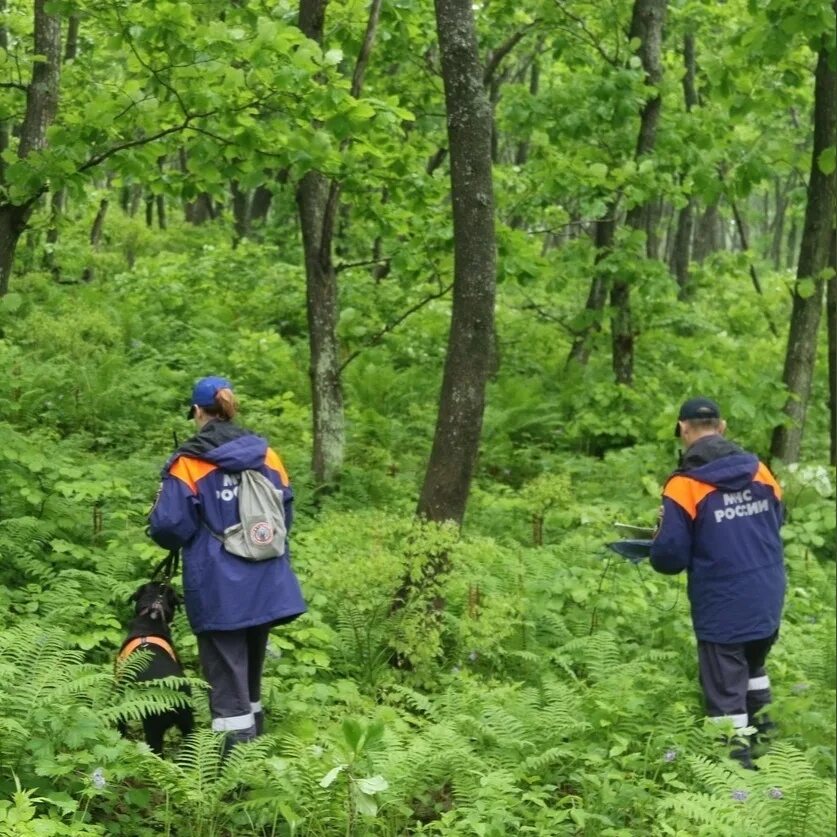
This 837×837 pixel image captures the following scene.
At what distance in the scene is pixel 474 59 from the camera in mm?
6426

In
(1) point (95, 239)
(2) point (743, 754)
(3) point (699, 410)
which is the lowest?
(2) point (743, 754)

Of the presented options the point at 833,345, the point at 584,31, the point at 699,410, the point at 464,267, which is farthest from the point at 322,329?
the point at 833,345

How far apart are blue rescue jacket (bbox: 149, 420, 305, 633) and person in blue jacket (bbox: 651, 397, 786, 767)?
223 cm

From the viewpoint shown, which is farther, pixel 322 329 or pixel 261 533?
pixel 322 329

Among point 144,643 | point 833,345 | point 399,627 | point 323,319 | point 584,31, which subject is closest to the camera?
point 144,643

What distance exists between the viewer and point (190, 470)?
16.9 feet

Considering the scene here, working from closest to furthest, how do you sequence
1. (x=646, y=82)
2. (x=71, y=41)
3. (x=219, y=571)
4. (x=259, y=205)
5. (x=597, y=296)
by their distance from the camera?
(x=219, y=571) → (x=646, y=82) → (x=597, y=296) → (x=71, y=41) → (x=259, y=205)

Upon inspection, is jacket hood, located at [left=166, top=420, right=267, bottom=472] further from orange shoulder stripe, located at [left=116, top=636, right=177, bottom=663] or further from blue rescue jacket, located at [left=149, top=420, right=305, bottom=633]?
orange shoulder stripe, located at [left=116, top=636, right=177, bottom=663]

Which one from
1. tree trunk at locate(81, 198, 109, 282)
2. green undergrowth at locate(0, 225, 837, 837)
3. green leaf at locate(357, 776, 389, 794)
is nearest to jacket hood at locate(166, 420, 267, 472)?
green undergrowth at locate(0, 225, 837, 837)

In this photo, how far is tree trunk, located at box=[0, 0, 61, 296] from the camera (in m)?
7.41

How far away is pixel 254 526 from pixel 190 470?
16.4 inches

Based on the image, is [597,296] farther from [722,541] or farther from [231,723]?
[231,723]

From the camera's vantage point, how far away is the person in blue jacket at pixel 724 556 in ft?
19.1

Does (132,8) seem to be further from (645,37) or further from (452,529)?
(645,37)
